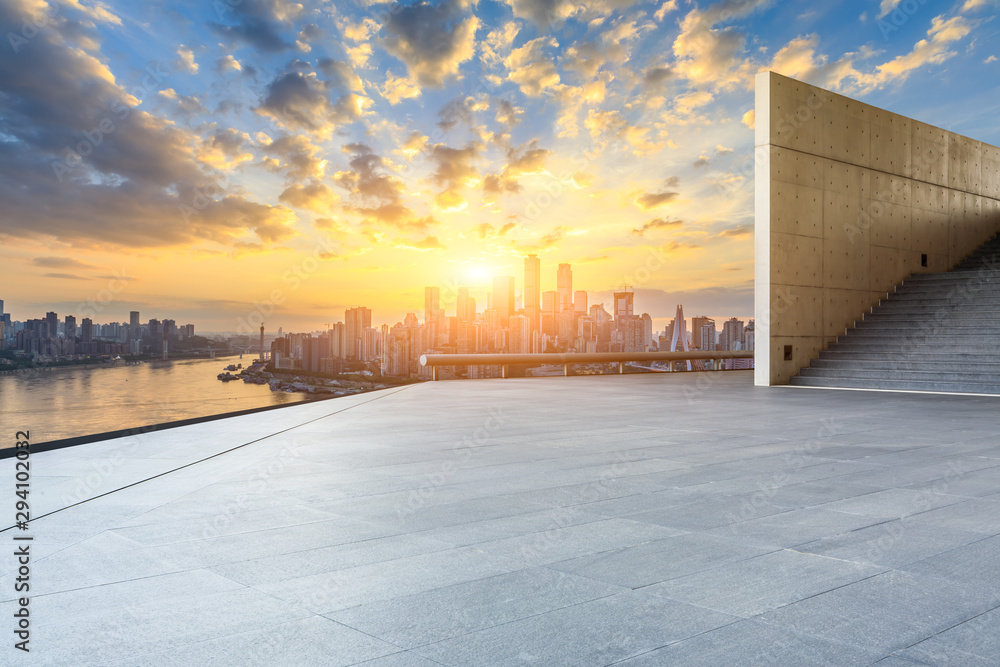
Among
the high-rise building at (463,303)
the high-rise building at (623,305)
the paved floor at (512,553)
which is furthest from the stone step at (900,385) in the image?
the high-rise building at (463,303)

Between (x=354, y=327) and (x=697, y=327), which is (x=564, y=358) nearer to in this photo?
(x=354, y=327)

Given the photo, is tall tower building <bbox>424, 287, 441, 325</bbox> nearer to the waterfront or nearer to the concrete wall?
the concrete wall

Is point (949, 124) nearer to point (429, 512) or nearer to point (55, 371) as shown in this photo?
point (429, 512)

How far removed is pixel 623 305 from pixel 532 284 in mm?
8958

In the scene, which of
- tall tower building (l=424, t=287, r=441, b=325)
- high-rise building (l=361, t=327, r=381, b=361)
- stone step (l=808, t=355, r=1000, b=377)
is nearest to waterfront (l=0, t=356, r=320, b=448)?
high-rise building (l=361, t=327, r=381, b=361)

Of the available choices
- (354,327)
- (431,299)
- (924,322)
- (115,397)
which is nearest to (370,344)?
(354,327)

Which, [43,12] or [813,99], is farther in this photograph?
[813,99]

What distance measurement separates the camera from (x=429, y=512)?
153 inches

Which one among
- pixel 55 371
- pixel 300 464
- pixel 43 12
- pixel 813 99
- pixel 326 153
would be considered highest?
pixel 813 99

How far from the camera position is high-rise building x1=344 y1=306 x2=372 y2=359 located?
13.5 metres

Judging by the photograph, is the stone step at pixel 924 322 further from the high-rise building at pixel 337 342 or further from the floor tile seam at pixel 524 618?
Answer: the floor tile seam at pixel 524 618

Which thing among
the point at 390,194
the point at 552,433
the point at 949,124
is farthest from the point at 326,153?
the point at 949,124

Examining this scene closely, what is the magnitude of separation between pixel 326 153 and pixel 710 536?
1392cm

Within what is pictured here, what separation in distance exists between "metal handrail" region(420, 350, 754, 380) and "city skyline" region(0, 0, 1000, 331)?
2.25m
